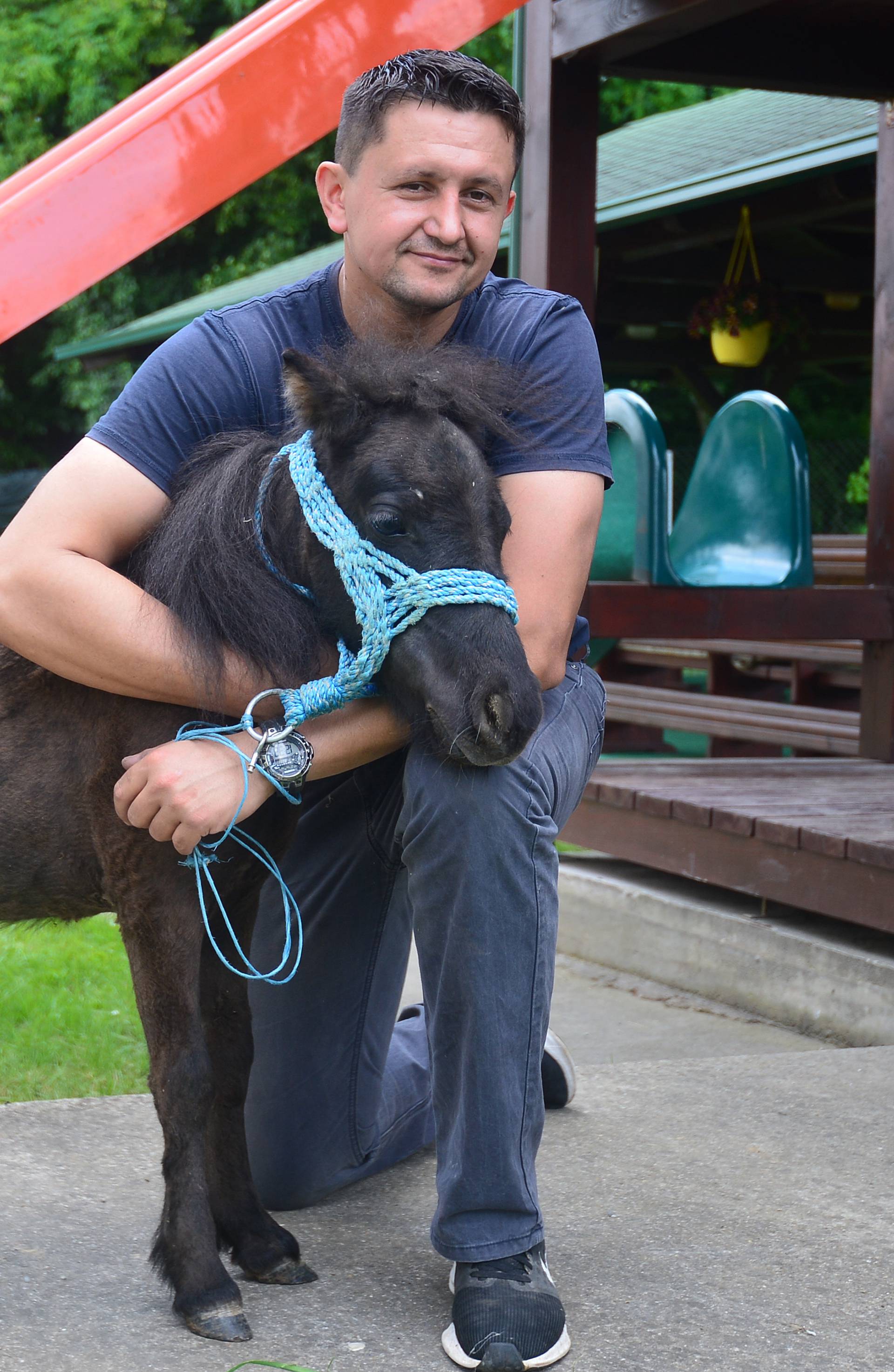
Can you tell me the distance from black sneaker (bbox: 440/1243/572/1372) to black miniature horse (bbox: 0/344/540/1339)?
13.2 inches

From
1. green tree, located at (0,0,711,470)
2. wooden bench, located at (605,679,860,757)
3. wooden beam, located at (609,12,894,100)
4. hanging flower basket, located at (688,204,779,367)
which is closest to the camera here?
wooden beam, located at (609,12,894,100)

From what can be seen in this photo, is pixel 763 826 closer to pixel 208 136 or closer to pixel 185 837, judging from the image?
pixel 208 136

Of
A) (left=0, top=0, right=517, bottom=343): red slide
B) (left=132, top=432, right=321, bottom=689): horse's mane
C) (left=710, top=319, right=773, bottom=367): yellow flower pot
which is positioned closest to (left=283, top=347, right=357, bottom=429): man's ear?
(left=132, top=432, right=321, bottom=689): horse's mane

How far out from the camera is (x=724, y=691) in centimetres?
934

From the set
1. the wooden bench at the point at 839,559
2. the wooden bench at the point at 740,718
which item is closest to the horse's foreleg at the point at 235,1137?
the wooden bench at the point at 740,718

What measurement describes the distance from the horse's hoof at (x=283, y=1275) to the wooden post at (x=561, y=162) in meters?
4.08

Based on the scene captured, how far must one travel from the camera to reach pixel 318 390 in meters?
2.11

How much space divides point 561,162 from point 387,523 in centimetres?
392

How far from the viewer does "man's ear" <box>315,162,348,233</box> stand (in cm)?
254

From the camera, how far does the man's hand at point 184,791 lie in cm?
209

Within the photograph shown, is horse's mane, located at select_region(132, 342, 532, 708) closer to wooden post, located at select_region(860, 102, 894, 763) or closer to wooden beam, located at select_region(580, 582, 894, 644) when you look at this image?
wooden beam, located at select_region(580, 582, 894, 644)

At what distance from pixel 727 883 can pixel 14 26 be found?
1973cm

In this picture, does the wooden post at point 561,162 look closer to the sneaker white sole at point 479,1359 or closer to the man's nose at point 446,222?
the man's nose at point 446,222

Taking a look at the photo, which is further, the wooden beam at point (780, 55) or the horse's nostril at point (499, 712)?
the wooden beam at point (780, 55)
